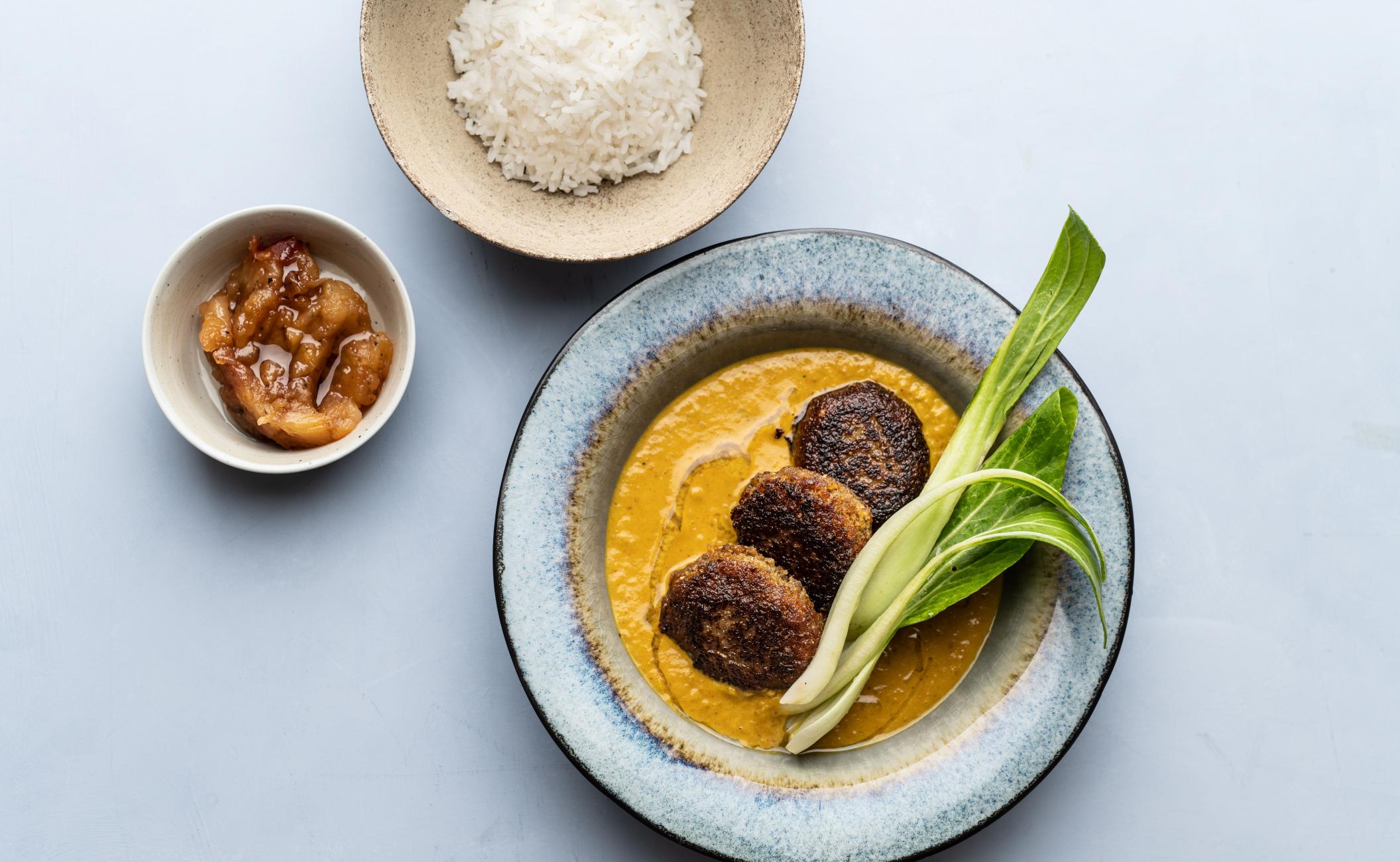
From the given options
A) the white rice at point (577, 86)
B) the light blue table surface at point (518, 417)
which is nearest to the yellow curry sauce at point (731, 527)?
the light blue table surface at point (518, 417)

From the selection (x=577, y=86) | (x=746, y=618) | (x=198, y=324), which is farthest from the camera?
(x=198, y=324)

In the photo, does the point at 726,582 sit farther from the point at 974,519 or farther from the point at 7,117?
the point at 7,117

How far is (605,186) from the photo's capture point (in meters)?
2.68

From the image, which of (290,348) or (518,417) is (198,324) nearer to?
(290,348)

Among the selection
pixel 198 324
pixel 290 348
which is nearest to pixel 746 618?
pixel 290 348

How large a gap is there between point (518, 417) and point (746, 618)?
948 mm

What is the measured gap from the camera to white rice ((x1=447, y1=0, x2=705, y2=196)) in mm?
2525

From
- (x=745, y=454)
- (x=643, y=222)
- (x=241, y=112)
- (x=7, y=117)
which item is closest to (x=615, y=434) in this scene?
(x=745, y=454)

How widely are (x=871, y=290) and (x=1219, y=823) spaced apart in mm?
1970

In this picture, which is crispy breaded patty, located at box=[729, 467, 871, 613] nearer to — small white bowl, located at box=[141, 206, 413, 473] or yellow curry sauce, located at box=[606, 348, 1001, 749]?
yellow curry sauce, located at box=[606, 348, 1001, 749]

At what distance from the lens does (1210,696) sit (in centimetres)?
284

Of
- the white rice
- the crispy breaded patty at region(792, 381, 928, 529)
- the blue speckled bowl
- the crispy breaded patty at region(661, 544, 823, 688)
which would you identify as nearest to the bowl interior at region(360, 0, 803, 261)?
the white rice

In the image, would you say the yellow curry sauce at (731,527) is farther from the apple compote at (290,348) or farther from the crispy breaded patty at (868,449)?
the apple compote at (290,348)

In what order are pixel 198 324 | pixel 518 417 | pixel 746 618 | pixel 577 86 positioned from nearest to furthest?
pixel 746 618
pixel 577 86
pixel 198 324
pixel 518 417
